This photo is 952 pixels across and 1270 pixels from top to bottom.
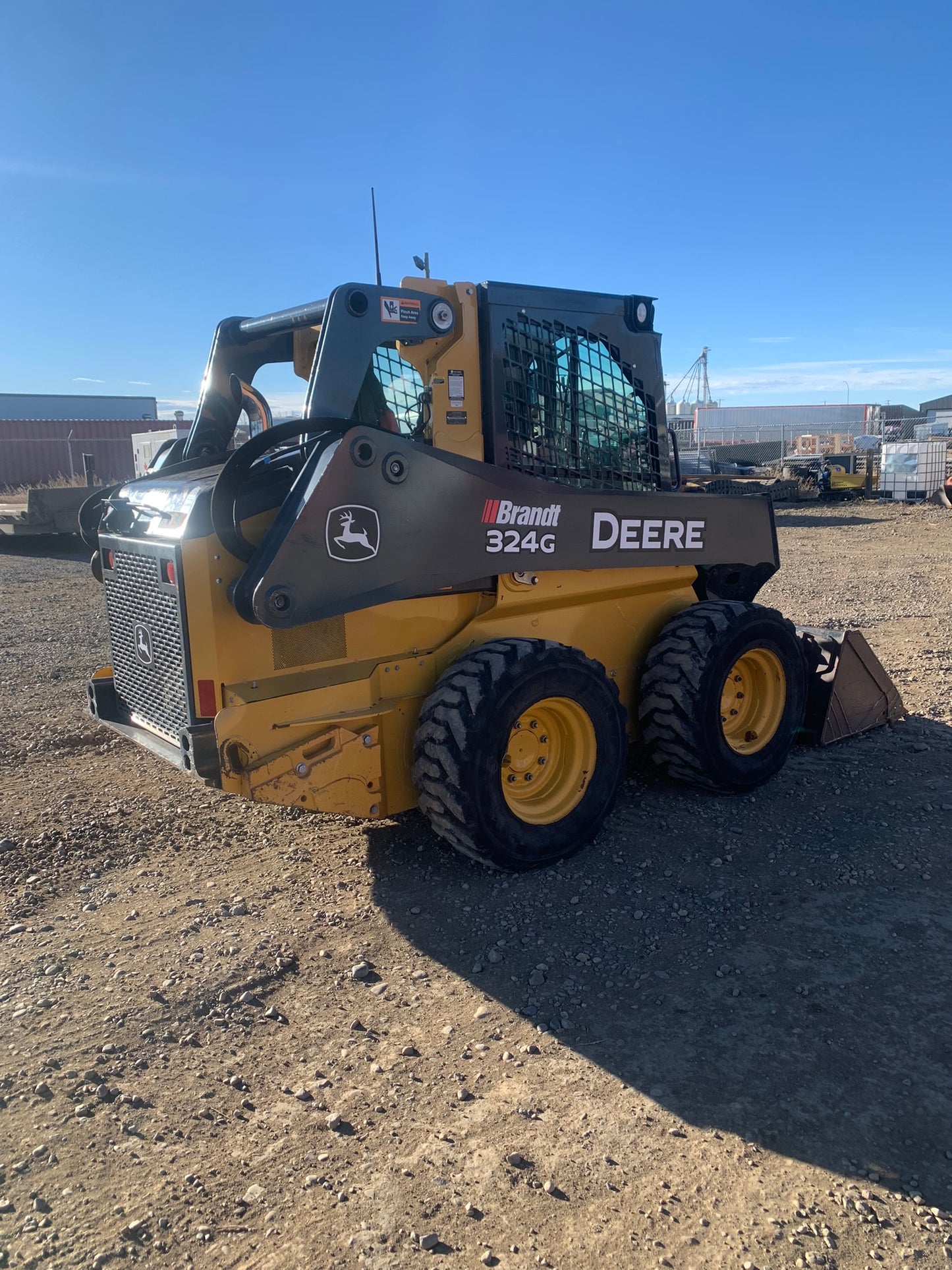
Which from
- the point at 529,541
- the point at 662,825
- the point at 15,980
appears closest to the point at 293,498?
the point at 529,541

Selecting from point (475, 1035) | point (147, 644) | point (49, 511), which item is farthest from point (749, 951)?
point (49, 511)

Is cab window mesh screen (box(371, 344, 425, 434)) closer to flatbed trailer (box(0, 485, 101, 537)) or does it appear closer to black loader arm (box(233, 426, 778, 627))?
black loader arm (box(233, 426, 778, 627))

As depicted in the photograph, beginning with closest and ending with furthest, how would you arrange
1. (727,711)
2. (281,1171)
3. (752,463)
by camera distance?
(281,1171)
(727,711)
(752,463)

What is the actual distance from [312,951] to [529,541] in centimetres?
212

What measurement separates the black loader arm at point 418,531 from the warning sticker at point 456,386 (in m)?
0.38

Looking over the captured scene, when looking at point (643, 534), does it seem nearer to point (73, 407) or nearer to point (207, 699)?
point (207, 699)

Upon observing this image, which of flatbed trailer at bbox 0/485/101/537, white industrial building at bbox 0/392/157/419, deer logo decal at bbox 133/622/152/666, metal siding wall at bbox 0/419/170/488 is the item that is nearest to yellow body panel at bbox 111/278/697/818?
deer logo decal at bbox 133/622/152/666

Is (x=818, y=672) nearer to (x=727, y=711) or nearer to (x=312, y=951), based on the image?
(x=727, y=711)

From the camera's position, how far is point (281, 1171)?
8.87ft

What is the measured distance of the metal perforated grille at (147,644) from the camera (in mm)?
4098

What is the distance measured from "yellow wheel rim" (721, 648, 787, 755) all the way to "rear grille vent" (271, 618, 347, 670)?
101 inches

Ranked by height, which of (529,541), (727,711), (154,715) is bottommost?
(727,711)

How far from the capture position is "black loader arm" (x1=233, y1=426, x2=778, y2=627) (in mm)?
3740

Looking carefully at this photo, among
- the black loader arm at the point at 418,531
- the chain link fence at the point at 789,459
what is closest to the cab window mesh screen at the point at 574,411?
the black loader arm at the point at 418,531
